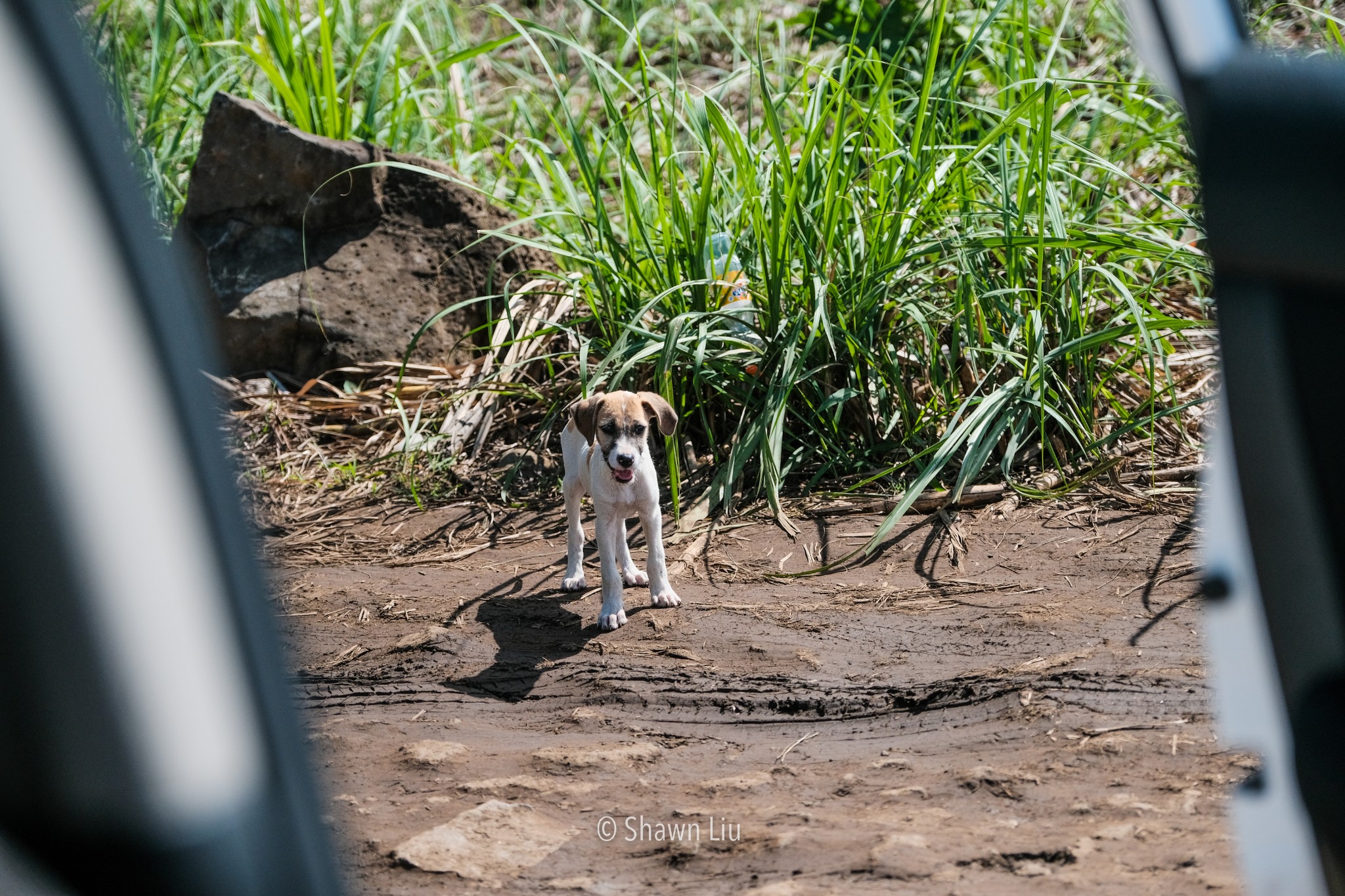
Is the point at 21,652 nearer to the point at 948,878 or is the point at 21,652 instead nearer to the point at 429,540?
the point at 948,878

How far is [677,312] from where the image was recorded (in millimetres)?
4906

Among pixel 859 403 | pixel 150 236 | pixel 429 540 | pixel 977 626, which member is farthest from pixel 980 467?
pixel 150 236

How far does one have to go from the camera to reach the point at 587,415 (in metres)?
3.92

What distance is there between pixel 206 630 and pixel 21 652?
0.12 m

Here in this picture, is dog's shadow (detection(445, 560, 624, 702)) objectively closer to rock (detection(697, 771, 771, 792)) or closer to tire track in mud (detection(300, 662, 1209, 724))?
tire track in mud (detection(300, 662, 1209, 724))

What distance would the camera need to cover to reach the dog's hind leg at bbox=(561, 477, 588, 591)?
13.5 feet

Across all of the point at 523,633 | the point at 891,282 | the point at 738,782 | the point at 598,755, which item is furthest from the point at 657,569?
the point at 891,282

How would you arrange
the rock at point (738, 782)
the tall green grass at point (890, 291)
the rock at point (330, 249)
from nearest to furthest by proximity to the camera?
the rock at point (738, 782)
the tall green grass at point (890, 291)
the rock at point (330, 249)

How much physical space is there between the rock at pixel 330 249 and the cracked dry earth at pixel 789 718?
1.81 meters

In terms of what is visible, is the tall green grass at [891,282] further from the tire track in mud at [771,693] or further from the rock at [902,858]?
the rock at [902,858]

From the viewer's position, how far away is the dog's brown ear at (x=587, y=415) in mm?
3895

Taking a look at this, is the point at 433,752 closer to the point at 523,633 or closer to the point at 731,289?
the point at 523,633

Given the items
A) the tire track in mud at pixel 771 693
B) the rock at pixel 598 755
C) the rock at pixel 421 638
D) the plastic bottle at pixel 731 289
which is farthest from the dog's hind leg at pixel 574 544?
the rock at pixel 598 755

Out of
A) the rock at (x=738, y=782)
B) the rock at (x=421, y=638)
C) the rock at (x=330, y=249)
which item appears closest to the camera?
the rock at (x=738, y=782)
